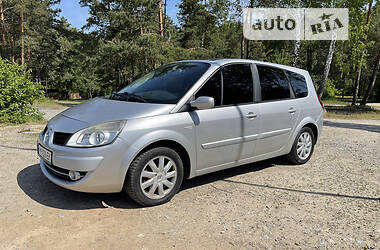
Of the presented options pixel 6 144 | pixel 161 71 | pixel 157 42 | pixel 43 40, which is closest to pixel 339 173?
pixel 161 71

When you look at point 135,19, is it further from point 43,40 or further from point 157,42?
point 43,40

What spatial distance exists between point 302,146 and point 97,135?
3587 mm

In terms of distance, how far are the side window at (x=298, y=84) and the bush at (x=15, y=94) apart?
747 centimetres

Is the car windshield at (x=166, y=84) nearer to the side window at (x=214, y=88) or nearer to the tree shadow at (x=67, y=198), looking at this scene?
the side window at (x=214, y=88)

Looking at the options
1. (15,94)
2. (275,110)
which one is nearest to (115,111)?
(275,110)

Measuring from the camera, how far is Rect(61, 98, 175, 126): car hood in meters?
3.22

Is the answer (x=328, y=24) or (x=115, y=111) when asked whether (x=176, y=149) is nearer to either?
(x=115, y=111)

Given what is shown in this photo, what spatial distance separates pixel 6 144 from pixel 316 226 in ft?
20.4

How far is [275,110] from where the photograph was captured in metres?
4.41

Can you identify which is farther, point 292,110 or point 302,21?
point 302,21

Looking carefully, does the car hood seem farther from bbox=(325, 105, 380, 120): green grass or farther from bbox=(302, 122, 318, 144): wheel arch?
bbox=(325, 105, 380, 120): green grass

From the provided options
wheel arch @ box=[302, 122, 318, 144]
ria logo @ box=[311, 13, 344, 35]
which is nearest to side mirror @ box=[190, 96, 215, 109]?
wheel arch @ box=[302, 122, 318, 144]

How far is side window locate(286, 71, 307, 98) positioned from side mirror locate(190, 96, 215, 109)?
206 cm

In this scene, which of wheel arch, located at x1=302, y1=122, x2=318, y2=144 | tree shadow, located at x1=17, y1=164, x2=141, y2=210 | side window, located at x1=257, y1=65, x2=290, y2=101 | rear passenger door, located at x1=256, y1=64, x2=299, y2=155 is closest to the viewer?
tree shadow, located at x1=17, y1=164, x2=141, y2=210
